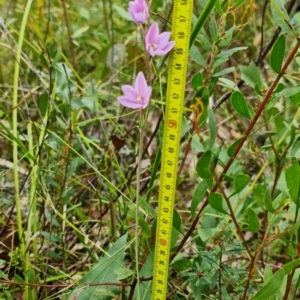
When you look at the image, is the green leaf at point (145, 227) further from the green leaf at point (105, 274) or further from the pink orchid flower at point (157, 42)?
the pink orchid flower at point (157, 42)

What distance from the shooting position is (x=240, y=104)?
104 centimetres

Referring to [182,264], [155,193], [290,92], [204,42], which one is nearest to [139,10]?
[204,42]

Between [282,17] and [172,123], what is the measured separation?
0.30m

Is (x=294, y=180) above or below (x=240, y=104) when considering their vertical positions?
below

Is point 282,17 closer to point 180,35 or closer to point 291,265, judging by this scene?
point 180,35

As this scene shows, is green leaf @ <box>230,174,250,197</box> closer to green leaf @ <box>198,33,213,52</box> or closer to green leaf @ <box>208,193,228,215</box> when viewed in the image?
green leaf @ <box>208,193,228,215</box>

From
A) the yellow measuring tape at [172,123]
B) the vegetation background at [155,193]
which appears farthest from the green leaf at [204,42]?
the yellow measuring tape at [172,123]

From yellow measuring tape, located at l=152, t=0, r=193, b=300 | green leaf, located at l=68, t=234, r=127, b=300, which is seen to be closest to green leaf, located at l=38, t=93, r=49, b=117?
green leaf, located at l=68, t=234, r=127, b=300

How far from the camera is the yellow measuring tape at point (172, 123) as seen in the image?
38.7 inches

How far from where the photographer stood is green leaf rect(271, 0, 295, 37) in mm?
1012

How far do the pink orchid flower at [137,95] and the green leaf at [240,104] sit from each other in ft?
0.58

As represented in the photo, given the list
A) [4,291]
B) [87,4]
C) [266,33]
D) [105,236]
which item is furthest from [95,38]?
[4,291]

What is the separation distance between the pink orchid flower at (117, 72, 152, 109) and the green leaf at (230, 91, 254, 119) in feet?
0.58

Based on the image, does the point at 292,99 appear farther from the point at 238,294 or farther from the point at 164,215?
the point at 238,294
